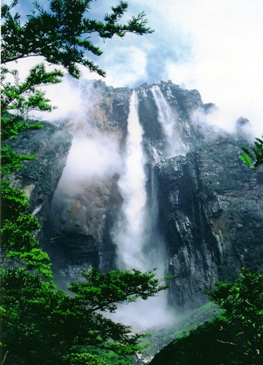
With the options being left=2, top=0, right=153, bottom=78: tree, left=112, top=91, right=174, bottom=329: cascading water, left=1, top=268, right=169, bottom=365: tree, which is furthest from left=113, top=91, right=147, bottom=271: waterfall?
left=2, top=0, right=153, bottom=78: tree

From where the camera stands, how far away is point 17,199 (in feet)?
27.9

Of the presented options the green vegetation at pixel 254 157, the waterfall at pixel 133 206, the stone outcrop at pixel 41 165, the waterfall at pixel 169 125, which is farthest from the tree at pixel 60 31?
the waterfall at pixel 169 125

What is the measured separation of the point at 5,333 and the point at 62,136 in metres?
A: 35.0

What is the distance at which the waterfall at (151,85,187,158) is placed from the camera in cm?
5709

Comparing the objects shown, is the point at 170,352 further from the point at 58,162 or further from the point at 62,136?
the point at 62,136

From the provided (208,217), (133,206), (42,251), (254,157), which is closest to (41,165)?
(133,206)

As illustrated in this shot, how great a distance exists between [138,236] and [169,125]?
27.4 m

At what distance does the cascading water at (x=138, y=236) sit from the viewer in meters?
37.2

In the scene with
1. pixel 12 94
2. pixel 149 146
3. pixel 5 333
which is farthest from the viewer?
pixel 149 146

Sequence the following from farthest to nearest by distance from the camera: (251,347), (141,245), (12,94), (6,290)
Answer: (141,245), (6,290), (12,94), (251,347)

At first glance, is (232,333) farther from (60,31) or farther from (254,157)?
(60,31)

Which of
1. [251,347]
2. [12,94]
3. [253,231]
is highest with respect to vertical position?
[253,231]

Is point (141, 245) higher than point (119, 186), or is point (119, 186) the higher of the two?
point (119, 186)

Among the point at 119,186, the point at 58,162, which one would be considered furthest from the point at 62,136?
the point at 119,186
